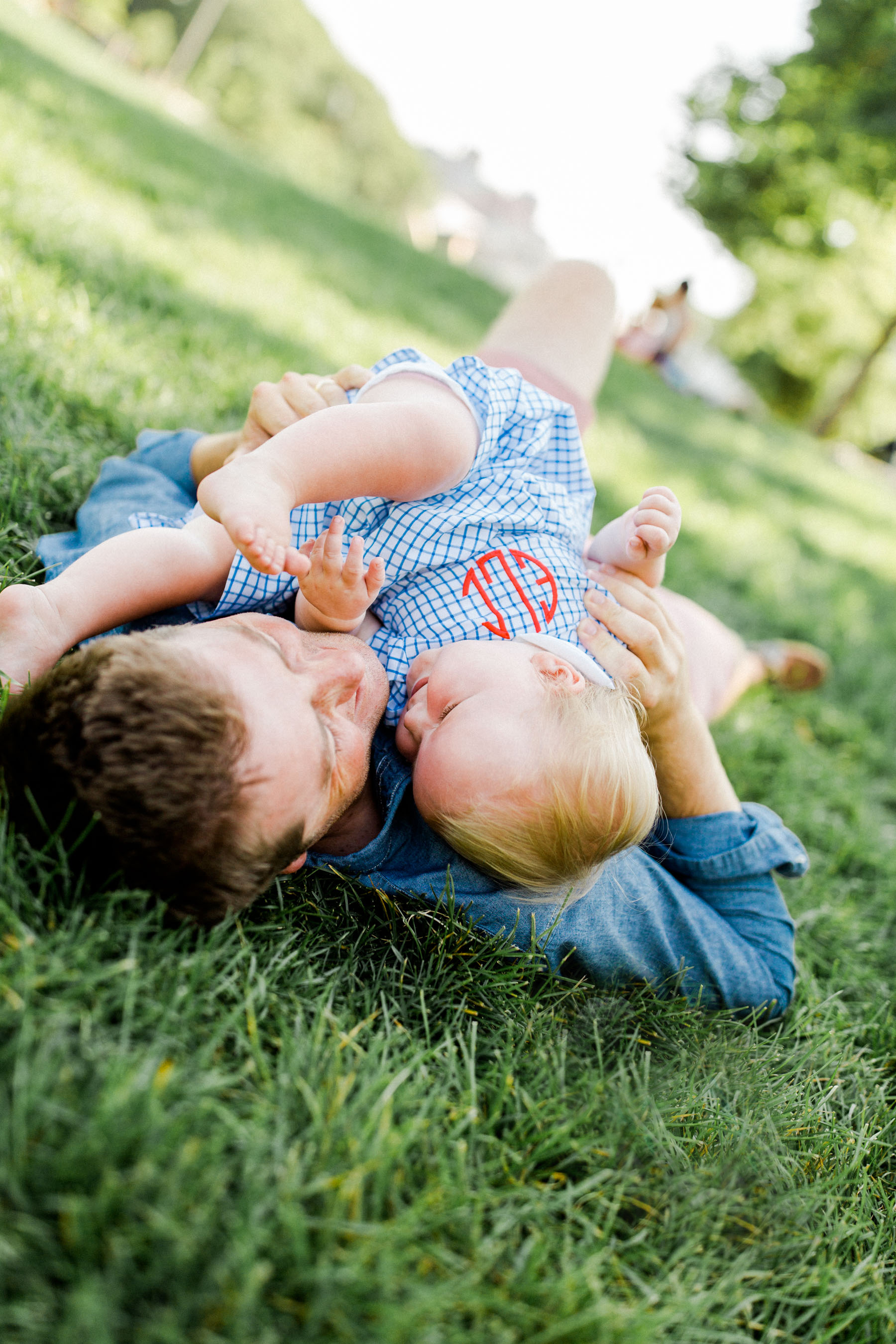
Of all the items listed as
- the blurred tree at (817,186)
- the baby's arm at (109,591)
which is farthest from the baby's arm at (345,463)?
the blurred tree at (817,186)

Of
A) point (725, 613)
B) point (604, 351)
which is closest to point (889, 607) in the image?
point (725, 613)

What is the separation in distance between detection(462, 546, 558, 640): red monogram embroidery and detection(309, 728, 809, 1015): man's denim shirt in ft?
1.23

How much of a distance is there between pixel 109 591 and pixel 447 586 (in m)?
0.76

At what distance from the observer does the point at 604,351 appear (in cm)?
309

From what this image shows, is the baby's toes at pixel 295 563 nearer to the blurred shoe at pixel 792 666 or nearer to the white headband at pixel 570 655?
the white headband at pixel 570 655

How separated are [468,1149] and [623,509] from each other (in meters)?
4.24

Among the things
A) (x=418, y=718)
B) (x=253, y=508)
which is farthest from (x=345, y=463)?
(x=418, y=718)

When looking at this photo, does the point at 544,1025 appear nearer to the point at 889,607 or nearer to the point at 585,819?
the point at 585,819

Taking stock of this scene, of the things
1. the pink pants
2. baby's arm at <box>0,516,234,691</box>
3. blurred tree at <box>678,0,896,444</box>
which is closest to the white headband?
baby's arm at <box>0,516,234,691</box>

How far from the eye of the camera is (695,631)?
305 cm

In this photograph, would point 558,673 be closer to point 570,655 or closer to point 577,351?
point 570,655

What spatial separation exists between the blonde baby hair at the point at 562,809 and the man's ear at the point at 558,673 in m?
0.03

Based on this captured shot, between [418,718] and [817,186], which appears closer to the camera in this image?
[418,718]

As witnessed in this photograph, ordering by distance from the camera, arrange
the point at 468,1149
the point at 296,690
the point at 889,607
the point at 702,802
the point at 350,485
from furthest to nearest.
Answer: the point at 889,607 → the point at 702,802 → the point at 350,485 → the point at 296,690 → the point at 468,1149
